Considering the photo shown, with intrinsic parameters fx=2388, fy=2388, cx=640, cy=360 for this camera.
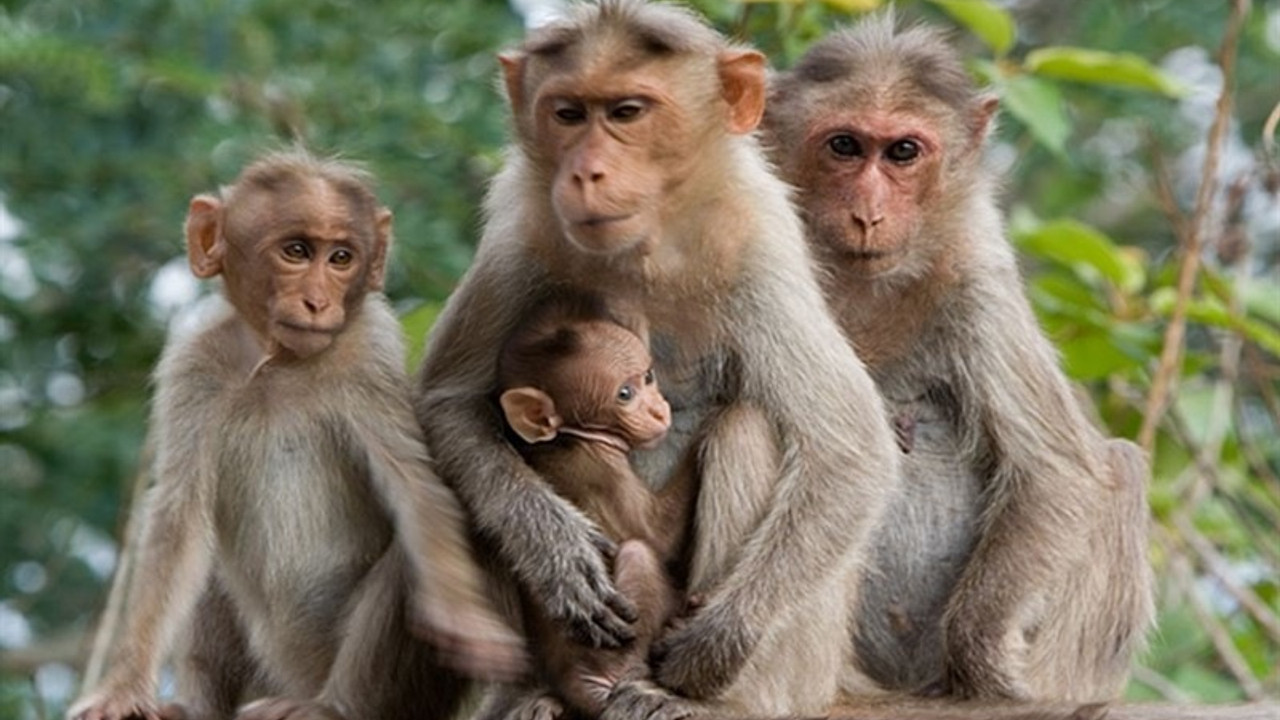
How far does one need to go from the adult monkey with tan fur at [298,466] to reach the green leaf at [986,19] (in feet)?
11.1

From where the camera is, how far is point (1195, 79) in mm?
15000

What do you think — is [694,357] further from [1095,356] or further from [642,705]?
[1095,356]

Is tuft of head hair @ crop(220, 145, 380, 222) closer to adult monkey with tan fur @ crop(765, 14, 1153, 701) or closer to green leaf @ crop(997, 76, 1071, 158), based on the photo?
adult monkey with tan fur @ crop(765, 14, 1153, 701)

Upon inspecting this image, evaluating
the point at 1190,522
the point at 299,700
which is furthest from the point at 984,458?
the point at 1190,522

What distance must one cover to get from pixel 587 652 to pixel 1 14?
526cm

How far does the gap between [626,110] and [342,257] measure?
0.87 m

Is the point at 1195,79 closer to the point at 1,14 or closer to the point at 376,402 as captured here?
the point at 1,14

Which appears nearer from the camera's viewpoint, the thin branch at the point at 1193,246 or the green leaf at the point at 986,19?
the thin branch at the point at 1193,246

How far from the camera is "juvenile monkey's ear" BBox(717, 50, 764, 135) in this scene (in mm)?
6699

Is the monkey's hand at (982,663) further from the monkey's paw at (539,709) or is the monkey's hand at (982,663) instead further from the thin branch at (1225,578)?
the thin branch at (1225,578)

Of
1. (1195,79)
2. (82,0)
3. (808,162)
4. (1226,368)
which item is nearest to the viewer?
(808,162)

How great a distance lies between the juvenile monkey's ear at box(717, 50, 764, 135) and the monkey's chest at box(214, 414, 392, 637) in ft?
4.67

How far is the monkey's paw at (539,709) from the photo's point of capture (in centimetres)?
632

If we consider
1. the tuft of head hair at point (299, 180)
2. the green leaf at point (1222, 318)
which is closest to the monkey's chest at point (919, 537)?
the tuft of head hair at point (299, 180)
